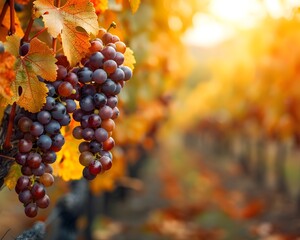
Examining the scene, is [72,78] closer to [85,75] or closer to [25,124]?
[85,75]

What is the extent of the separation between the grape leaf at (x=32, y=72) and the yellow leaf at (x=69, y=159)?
507mm

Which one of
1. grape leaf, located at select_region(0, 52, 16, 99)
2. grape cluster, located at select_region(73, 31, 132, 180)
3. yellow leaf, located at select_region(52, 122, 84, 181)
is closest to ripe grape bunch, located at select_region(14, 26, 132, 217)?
grape cluster, located at select_region(73, 31, 132, 180)

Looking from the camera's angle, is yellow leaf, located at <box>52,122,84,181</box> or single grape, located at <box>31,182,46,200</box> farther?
yellow leaf, located at <box>52,122,84,181</box>

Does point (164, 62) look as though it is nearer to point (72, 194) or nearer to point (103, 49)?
point (72, 194)

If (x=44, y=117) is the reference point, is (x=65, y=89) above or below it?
above

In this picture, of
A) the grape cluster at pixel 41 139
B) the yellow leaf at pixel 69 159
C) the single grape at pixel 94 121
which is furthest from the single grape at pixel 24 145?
the yellow leaf at pixel 69 159

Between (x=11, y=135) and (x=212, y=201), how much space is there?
1369 centimetres

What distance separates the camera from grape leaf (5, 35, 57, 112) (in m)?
1.65

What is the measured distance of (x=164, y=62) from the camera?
23.9ft

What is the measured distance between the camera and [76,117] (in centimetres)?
174

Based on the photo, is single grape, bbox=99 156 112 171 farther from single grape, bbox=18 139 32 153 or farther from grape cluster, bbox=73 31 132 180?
single grape, bbox=18 139 32 153

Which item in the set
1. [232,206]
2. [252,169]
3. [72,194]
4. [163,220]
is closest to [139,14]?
[72,194]

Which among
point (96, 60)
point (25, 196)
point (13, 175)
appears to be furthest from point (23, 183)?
point (96, 60)

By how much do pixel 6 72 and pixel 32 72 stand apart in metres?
0.12
